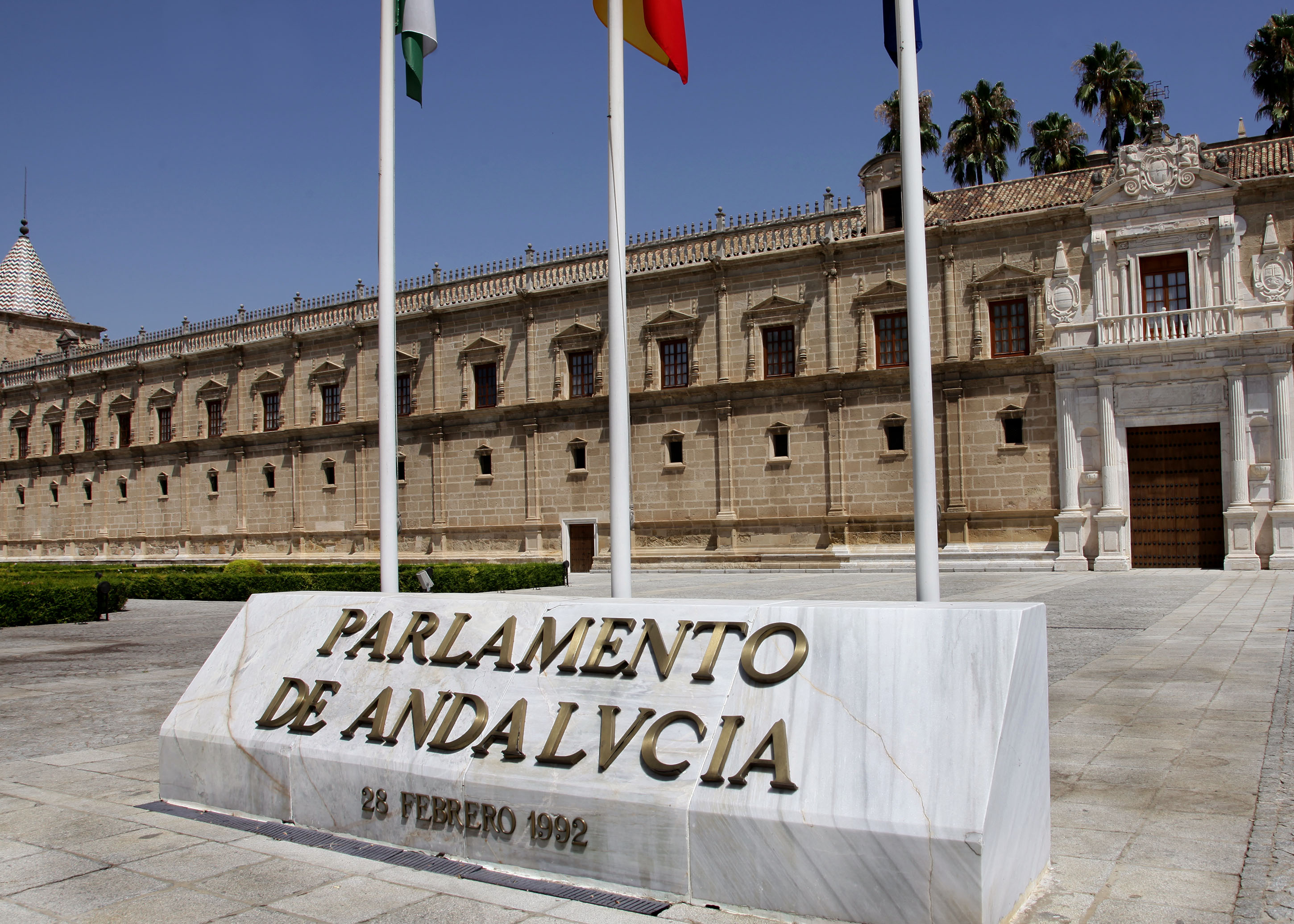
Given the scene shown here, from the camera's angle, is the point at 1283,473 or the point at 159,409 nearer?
the point at 1283,473

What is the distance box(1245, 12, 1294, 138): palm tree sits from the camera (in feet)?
94.3

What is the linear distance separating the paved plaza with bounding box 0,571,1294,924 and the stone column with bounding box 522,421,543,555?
19.2m

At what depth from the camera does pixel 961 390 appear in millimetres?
24609

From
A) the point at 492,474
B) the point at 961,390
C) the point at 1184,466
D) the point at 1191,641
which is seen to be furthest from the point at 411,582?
the point at 1184,466

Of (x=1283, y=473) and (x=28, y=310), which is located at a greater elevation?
(x=28, y=310)

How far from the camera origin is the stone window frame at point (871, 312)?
2556 centimetres

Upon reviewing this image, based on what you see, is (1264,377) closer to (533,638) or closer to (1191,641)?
(1191,641)

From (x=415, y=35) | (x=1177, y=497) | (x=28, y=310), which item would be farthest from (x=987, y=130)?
(x=28, y=310)

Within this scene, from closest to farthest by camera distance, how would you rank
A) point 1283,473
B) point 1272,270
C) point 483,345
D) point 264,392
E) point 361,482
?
point 1283,473 → point 1272,270 → point 483,345 → point 361,482 → point 264,392

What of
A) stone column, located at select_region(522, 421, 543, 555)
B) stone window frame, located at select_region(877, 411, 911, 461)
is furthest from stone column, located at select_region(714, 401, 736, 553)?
stone column, located at select_region(522, 421, 543, 555)

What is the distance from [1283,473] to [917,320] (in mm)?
18663

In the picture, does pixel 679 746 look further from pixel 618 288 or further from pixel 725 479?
pixel 725 479

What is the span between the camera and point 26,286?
4919 cm

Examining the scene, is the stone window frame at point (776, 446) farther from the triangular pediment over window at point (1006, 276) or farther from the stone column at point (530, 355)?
the stone column at point (530, 355)
